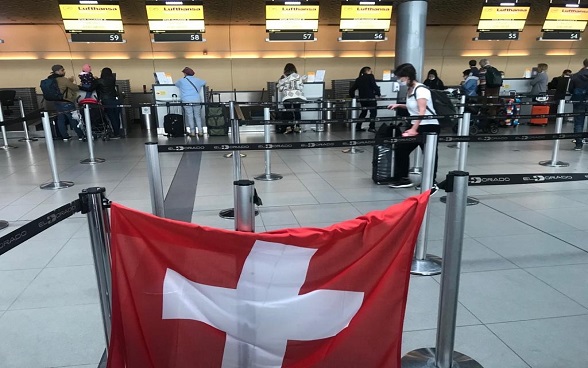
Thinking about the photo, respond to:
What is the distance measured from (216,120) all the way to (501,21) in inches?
359

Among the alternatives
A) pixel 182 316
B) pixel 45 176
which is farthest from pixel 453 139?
pixel 45 176

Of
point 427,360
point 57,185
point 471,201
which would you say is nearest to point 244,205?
point 427,360

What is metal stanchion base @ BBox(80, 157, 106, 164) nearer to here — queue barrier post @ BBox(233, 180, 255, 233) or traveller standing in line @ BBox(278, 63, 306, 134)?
traveller standing in line @ BBox(278, 63, 306, 134)

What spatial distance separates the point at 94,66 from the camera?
15188mm

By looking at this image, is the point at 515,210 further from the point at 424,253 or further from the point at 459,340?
the point at 459,340

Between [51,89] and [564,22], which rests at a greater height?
[564,22]

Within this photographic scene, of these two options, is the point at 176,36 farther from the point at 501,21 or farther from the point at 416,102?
the point at 501,21

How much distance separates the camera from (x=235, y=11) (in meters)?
13.0

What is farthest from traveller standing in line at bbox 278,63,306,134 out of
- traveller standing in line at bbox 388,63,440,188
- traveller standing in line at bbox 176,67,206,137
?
traveller standing in line at bbox 388,63,440,188

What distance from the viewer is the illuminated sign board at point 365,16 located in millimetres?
11875

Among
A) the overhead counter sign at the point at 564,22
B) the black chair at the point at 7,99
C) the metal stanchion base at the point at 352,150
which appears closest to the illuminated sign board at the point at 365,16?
the metal stanchion base at the point at 352,150

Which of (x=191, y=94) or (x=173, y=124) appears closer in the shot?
(x=191, y=94)

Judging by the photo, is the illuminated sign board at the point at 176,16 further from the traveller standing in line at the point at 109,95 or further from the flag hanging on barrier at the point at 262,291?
the flag hanging on barrier at the point at 262,291

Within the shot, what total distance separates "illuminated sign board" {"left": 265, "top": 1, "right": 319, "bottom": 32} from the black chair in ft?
26.4
